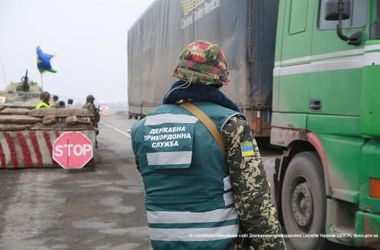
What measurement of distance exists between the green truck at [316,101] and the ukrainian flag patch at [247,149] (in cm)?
185

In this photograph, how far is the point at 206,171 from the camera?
7.53 feet

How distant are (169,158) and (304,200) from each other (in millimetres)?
3006

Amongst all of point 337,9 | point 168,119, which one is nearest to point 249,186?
point 168,119

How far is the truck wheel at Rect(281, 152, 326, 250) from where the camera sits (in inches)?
185

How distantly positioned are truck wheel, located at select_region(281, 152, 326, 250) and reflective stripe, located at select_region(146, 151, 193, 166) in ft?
8.64

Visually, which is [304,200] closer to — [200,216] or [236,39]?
[236,39]

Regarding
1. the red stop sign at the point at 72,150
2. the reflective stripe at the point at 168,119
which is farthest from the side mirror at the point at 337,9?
the red stop sign at the point at 72,150

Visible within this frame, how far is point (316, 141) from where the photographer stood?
4730mm

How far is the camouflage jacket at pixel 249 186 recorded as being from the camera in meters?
2.26

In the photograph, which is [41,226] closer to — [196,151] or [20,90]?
[196,151]

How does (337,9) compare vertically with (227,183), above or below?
above

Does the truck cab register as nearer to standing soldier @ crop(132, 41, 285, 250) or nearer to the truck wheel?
the truck wheel

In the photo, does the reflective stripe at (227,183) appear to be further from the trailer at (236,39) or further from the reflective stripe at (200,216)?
the trailer at (236,39)

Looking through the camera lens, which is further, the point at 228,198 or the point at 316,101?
the point at 316,101
